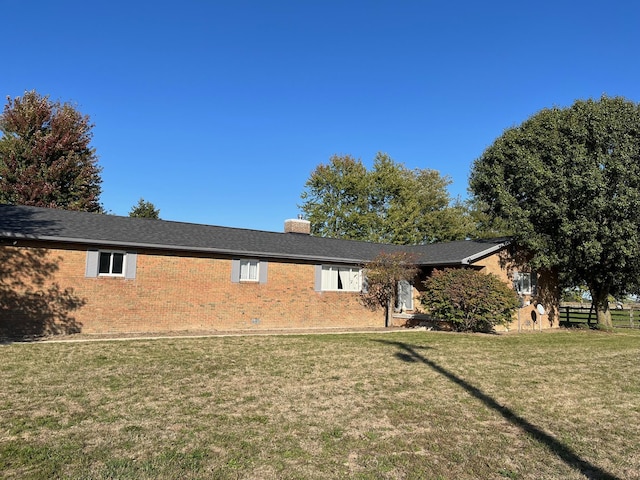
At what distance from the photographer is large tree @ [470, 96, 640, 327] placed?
17.0m

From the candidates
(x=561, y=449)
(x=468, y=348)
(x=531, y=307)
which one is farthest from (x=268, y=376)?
(x=531, y=307)

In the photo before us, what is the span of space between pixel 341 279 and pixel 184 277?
22.3 ft

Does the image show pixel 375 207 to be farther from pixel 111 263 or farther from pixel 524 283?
pixel 111 263

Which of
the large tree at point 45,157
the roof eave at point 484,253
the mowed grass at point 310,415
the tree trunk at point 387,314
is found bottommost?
the mowed grass at point 310,415

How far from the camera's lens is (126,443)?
15.5 ft

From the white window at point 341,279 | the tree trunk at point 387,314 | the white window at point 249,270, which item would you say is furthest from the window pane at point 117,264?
the tree trunk at point 387,314

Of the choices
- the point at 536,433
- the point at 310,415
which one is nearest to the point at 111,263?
the point at 310,415

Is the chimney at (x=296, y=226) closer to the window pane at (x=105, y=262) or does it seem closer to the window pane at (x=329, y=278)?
the window pane at (x=329, y=278)

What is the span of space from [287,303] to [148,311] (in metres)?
5.27

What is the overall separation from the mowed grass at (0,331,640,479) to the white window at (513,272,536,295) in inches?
379

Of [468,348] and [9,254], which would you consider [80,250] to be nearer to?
[9,254]

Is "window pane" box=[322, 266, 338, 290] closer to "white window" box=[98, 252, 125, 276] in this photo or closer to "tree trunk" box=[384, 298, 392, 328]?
"tree trunk" box=[384, 298, 392, 328]

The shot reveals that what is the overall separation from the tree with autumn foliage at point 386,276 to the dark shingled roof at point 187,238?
908mm

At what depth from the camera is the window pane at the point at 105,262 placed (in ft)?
47.9
